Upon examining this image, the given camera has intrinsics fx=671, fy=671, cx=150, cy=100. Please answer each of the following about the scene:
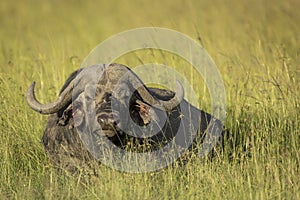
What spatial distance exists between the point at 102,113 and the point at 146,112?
1.90 feet

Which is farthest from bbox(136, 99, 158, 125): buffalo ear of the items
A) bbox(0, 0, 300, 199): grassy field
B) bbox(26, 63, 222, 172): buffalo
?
bbox(0, 0, 300, 199): grassy field

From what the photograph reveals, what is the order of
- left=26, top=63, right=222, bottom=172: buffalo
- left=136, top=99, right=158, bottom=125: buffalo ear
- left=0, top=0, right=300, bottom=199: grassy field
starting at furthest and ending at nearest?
left=136, top=99, right=158, bottom=125: buffalo ear
left=26, top=63, right=222, bottom=172: buffalo
left=0, top=0, right=300, bottom=199: grassy field

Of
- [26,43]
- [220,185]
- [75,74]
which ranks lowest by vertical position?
[220,185]

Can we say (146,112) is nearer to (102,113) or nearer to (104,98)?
(104,98)

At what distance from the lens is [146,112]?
21.5 feet

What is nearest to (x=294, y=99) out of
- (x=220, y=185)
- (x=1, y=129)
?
(x=220, y=185)

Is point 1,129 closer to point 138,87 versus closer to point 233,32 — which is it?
point 138,87

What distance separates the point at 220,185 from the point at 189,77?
3110mm

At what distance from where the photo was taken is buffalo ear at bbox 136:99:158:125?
6.53 metres

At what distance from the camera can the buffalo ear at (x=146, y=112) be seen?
→ 257 inches

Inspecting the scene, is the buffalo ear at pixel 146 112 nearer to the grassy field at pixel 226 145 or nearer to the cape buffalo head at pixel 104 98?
the cape buffalo head at pixel 104 98

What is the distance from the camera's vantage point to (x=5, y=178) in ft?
19.5

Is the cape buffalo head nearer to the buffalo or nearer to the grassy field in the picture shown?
the buffalo

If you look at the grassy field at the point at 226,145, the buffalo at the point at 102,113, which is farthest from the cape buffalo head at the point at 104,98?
the grassy field at the point at 226,145
